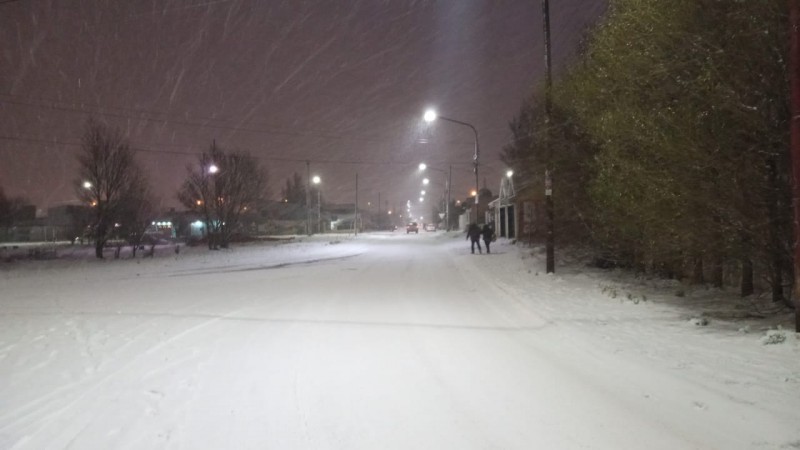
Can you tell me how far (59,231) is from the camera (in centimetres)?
7238

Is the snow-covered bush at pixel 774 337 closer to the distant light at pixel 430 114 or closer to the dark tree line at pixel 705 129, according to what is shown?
the dark tree line at pixel 705 129

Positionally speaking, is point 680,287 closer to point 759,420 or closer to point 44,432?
point 759,420

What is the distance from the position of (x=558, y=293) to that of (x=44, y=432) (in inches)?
397

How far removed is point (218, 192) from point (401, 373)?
34855 mm

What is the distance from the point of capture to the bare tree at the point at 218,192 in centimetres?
3847

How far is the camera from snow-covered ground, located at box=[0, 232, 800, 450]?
14.7 ft

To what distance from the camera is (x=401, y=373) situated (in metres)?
6.21

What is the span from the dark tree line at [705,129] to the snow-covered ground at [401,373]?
1.25m

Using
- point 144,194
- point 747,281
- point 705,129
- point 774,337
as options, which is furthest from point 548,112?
point 144,194

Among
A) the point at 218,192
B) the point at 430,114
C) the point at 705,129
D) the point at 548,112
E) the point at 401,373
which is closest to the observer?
the point at 401,373

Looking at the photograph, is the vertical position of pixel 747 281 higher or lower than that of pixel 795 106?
lower

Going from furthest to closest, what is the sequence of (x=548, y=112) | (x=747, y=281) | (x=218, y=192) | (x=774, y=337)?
(x=218, y=192) < (x=548, y=112) < (x=747, y=281) < (x=774, y=337)

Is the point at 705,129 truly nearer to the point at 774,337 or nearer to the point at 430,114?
the point at 774,337

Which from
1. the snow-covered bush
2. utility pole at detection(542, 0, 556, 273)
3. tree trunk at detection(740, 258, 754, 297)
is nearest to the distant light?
utility pole at detection(542, 0, 556, 273)
